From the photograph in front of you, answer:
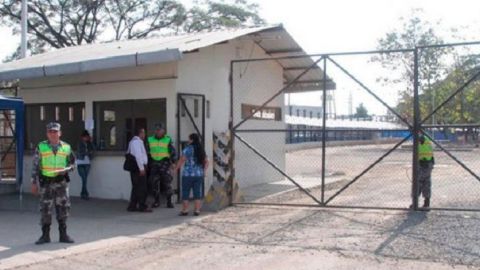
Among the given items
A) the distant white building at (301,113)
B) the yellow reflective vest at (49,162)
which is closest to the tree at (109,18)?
the distant white building at (301,113)

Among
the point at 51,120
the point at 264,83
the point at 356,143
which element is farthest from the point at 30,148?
the point at 356,143

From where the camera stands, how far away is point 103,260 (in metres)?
7.36

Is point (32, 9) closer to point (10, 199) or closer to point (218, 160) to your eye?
point (10, 199)

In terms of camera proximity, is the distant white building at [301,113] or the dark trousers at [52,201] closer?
the dark trousers at [52,201]

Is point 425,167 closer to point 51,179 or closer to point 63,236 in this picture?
point 63,236

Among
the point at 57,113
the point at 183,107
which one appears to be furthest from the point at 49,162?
the point at 57,113

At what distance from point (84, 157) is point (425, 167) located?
24.9 feet

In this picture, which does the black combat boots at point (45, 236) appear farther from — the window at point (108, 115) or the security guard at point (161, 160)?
the window at point (108, 115)

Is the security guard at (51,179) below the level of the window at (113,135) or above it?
below

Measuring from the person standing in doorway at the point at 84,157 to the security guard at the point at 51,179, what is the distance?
470 cm

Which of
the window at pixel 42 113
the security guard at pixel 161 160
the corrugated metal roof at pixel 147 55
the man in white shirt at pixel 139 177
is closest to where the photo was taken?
the corrugated metal roof at pixel 147 55

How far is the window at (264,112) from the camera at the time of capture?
50.6 feet

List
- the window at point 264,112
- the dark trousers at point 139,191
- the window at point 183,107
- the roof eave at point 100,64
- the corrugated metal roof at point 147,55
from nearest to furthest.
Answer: the roof eave at point 100,64
the corrugated metal roof at point 147,55
the dark trousers at point 139,191
the window at point 183,107
the window at point 264,112

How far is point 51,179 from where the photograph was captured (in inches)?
329
